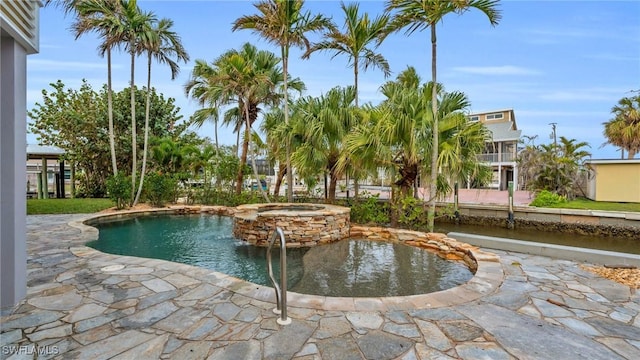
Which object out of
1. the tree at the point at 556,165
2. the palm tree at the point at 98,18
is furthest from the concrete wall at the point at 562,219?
the palm tree at the point at 98,18

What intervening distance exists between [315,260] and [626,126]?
21.7 metres

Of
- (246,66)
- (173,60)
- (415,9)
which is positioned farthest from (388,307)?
(173,60)

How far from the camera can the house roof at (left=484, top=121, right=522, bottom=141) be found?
21547 millimetres

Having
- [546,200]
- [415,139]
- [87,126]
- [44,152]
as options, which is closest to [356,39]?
[415,139]

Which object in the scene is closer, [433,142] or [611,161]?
[433,142]

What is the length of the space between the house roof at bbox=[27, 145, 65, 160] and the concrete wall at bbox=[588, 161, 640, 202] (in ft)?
78.7

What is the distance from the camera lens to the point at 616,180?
1249 cm

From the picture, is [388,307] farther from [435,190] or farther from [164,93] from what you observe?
[164,93]

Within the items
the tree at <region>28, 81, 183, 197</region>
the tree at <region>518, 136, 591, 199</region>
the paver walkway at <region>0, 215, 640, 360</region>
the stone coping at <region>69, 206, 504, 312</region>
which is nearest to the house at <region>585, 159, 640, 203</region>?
the tree at <region>518, 136, 591, 199</region>

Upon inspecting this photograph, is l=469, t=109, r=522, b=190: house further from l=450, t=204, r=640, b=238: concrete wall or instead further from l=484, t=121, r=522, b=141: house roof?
l=450, t=204, r=640, b=238: concrete wall

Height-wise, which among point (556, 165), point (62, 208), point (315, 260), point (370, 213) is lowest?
point (315, 260)

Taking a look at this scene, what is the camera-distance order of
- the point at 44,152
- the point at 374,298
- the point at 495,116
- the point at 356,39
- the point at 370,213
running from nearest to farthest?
the point at 374,298 < the point at 370,213 < the point at 356,39 < the point at 44,152 < the point at 495,116

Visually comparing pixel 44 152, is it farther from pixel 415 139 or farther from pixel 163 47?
pixel 415 139

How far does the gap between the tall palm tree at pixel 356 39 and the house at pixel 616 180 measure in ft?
36.0
